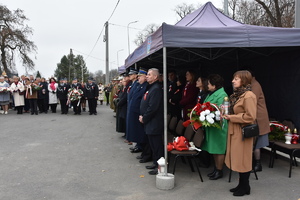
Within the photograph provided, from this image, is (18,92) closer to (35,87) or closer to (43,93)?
(35,87)

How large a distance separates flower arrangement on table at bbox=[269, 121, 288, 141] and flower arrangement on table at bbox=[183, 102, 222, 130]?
1760 mm

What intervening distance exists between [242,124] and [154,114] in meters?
1.62

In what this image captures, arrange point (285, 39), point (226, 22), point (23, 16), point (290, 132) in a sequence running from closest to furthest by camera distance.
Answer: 1. point (285, 39)
2. point (290, 132)
3. point (226, 22)
4. point (23, 16)

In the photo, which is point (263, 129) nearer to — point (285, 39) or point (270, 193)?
point (270, 193)

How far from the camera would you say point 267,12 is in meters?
18.4

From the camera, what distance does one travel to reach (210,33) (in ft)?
14.6

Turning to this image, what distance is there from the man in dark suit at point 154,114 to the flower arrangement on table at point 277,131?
2.32m

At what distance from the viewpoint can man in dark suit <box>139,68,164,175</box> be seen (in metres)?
5.04

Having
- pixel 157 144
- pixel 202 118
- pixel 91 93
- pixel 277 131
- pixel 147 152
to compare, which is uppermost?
pixel 91 93

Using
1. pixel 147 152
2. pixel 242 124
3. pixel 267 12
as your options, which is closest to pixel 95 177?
pixel 147 152

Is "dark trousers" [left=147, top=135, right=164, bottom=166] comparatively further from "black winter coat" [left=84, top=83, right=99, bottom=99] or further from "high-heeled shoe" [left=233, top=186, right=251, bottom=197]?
"black winter coat" [left=84, top=83, right=99, bottom=99]

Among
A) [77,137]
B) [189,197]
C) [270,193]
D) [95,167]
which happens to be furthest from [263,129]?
[77,137]

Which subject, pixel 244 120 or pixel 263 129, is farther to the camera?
pixel 263 129

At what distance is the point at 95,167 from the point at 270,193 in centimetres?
331
